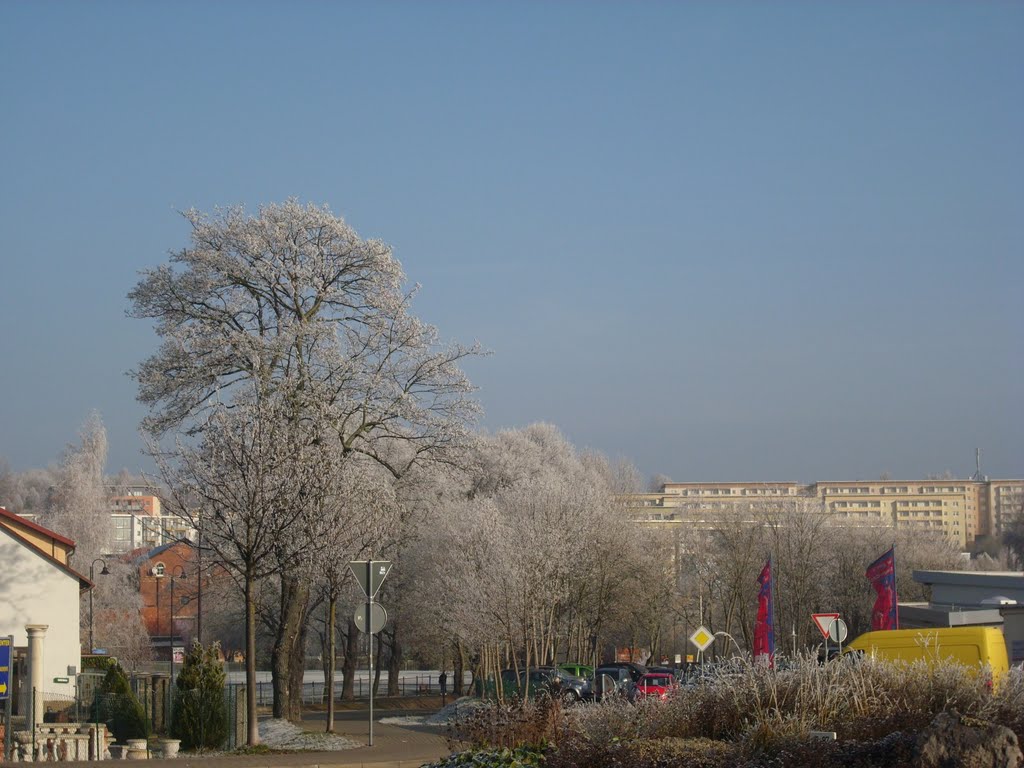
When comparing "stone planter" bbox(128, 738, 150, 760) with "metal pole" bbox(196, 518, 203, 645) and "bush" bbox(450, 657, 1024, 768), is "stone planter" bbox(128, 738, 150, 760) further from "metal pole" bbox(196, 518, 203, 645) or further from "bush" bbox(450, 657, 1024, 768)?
"bush" bbox(450, 657, 1024, 768)

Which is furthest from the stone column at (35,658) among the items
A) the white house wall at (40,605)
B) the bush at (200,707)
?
the white house wall at (40,605)

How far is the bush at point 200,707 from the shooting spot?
24406mm

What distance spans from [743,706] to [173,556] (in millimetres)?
95534

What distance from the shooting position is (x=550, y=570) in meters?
47.8

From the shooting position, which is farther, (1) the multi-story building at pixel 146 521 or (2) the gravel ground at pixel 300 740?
(1) the multi-story building at pixel 146 521

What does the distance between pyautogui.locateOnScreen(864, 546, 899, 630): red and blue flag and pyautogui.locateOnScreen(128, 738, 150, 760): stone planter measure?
61.7 ft

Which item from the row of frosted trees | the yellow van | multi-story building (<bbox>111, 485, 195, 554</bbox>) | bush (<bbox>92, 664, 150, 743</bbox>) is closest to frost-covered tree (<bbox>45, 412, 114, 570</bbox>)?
multi-story building (<bbox>111, 485, 195, 554</bbox>)

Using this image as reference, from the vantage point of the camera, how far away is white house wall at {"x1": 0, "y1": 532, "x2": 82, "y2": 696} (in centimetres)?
3603

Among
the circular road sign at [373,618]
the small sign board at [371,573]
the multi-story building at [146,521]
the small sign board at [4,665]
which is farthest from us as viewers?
the multi-story building at [146,521]

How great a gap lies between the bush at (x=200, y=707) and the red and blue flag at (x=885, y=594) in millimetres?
17242

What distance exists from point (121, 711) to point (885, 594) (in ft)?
68.8

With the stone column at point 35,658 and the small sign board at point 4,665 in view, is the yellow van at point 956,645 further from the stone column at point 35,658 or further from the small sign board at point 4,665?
the stone column at point 35,658

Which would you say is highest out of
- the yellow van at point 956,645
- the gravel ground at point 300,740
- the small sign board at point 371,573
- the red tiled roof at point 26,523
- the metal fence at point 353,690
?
the red tiled roof at point 26,523

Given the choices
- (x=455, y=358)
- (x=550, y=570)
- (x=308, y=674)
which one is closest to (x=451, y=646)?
(x=550, y=570)
